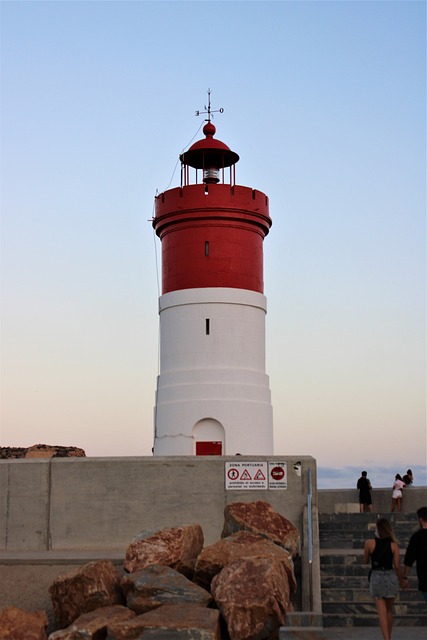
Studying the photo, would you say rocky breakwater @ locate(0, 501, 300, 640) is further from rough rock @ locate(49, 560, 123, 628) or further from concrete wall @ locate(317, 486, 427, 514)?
concrete wall @ locate(317, 486, 427, 514)

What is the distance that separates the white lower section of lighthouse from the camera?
22.6 meters

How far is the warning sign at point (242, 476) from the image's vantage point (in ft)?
53.2

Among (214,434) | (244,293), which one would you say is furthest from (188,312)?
(214,434)

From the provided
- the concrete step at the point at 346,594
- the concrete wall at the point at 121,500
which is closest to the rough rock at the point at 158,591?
the concrete step at the point at 346,594

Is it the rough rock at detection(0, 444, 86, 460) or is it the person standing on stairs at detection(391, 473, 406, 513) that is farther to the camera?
the rough rock at detection(0, 444, 86, 460)

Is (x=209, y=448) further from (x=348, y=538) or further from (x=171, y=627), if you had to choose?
(x=171, y=627)

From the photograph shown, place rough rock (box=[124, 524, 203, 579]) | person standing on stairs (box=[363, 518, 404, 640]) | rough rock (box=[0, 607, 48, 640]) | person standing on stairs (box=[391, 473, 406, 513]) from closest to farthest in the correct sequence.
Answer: person standing on stairs (box=[363, 518, 404, 640])
rough rock (box=[0, 607, 48, 640])
rough rock (box=[124, 524, 203, 579])
person standing on stairs (box=[391, 473, 406, 513])

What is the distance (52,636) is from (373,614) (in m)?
4.20

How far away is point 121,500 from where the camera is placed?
641 inches

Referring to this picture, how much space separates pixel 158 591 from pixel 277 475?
486 centimetres

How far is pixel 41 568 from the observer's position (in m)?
14.6

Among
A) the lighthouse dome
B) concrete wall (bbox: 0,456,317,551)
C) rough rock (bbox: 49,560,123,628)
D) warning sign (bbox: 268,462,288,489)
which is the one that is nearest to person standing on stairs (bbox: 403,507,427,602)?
rough rock (bbox: 49,560,123,628)

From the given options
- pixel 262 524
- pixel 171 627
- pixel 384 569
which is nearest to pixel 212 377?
pixel 262 524

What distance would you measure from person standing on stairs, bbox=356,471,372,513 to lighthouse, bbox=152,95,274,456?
3.34 m
